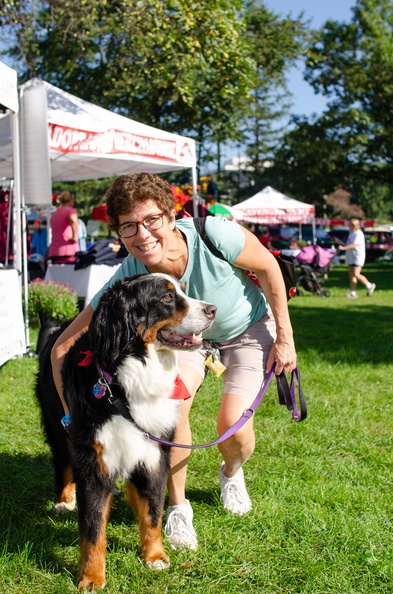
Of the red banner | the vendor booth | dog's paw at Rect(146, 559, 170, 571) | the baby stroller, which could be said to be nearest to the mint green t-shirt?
dog's paw at Rect(146, 559, 170, 571)

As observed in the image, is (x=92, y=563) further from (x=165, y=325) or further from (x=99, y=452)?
(x=165, y=325)

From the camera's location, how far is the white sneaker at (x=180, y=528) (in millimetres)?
2527

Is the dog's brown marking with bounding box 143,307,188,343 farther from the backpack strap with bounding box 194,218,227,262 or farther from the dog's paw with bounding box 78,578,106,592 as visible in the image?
the dog's paw with bounding box 78,578,106,592

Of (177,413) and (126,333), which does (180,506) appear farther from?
(126,333)

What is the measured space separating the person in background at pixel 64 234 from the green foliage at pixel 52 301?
90.0 inches

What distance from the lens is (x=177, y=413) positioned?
8.25 ft

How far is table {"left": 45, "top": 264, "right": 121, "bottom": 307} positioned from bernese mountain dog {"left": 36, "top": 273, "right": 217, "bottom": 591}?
5.16 metres

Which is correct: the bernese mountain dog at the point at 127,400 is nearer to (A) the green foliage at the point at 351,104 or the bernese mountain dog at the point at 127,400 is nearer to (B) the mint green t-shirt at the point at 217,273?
(B) the mint green t-shirt at the point at 217,273

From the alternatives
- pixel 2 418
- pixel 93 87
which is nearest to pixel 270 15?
pixel 93 87

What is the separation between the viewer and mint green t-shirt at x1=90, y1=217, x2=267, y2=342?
2650 millimetres

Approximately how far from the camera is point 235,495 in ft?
9.39

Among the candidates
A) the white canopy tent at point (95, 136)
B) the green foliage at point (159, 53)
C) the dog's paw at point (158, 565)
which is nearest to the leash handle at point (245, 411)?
the dog's paw at point (158, 565)

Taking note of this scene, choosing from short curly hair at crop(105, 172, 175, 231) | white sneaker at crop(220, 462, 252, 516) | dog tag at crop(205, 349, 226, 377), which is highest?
short curly hair at crop(105, 172, 175, 231)

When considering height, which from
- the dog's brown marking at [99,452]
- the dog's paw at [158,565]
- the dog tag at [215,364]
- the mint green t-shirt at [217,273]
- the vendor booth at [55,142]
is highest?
the vendor booth at [55,142]
